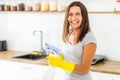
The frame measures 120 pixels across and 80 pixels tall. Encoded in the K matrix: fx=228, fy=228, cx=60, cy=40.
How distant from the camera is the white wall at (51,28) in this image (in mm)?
2852

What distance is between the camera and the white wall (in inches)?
112

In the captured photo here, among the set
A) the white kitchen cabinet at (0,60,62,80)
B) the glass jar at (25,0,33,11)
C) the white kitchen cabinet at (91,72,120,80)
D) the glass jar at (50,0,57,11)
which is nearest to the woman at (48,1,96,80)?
the white kitchen cabinet at (91,72,120,80)

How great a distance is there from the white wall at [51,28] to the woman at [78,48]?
3.87 feet

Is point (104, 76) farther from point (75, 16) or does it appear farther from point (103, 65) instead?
point (75, 16)

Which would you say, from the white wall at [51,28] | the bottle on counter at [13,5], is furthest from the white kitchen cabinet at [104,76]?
the bottle on counter at [13,5]

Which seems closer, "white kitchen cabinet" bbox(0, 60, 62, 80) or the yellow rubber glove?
the yellow rubber glove

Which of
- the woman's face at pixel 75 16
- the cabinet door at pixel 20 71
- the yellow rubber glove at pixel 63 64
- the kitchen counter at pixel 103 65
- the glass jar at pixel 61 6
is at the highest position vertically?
the glass jar at pixel 61 6

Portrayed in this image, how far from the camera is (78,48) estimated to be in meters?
1.70

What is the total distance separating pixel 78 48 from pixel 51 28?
165cm

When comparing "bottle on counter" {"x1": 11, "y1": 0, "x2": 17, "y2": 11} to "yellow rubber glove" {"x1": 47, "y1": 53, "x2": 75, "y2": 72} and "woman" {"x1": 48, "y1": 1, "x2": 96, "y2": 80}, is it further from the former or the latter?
"yellow rubber glove" {"x1": 47, "y1": 53, "x2": 75, "y2": 72}

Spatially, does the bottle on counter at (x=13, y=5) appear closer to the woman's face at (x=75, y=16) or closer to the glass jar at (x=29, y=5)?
the glass jar at (x=29, y=5)

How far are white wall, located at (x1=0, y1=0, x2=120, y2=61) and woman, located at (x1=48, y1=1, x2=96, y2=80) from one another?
3.87ft

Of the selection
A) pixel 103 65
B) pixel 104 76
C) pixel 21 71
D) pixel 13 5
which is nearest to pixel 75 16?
pixel 104 76

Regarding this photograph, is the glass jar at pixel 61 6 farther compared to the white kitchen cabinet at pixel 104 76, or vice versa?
the glass jar at pixel 61 6
